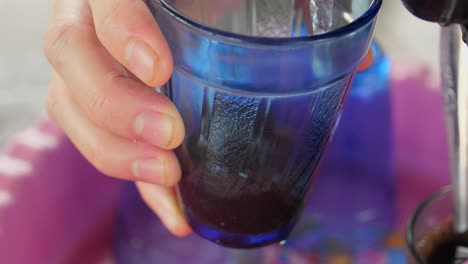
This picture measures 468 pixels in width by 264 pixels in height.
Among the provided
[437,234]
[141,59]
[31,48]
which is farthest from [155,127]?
[31,48]

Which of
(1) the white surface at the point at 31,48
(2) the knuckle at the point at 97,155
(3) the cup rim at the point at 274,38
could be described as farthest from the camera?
(1) the white surface at the point at 31,48

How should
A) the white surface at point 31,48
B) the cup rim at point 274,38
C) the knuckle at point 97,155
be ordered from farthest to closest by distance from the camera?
the white surface at point 31,48, the knuckle at point 97,155, the cup rim at point 274,38

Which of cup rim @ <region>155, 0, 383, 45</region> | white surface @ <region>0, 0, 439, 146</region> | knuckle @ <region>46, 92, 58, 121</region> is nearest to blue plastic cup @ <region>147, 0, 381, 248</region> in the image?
cup rim @ <region>155, 0, 383, 45</region>

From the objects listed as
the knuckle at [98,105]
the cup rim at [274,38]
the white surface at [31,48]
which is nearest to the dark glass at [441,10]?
the cup rim at [274,38]

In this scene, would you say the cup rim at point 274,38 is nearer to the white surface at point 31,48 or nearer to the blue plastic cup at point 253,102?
the blue plastic cup at point 253,102

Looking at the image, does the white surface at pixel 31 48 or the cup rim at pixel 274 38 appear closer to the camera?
the cup rim at pixel 274 38

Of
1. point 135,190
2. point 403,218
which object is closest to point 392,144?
point 403,218

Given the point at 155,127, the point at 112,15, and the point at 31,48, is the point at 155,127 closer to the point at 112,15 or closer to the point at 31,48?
the point at 112,15
